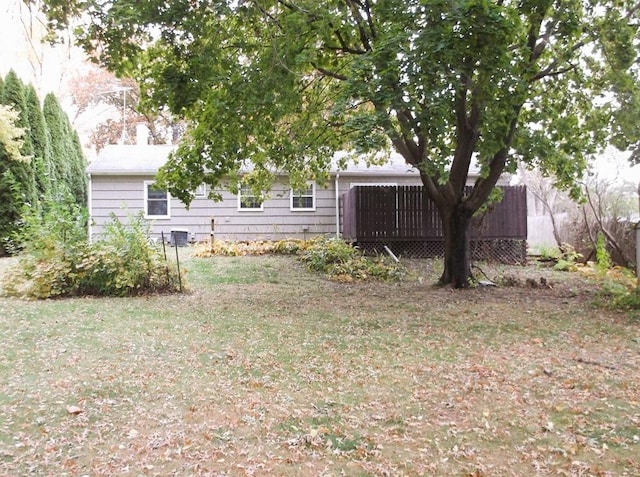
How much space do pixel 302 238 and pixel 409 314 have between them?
10.5m

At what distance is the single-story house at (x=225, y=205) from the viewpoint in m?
16.9

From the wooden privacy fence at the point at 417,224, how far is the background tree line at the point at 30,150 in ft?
27.8

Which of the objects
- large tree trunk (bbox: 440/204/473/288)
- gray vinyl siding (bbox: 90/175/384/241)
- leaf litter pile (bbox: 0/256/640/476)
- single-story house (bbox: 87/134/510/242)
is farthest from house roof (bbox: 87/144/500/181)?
leaf litter pile (bbox: 0/256/640/476)

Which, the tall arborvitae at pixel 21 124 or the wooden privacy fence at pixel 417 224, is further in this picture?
the tall arborvitae at pixel 21 124

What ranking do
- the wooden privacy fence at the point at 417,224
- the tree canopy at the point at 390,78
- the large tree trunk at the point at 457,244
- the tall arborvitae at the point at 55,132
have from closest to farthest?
the tree canopy at the point at 390,78
the large tree trunk at the point at 457,244
the wooden privacy fence at the point at 417,224
the tall arborvitae at the point at 55,132

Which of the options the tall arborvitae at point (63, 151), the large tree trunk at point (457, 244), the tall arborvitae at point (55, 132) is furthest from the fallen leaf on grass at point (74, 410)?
the tall arborvitae at point (55, 132)

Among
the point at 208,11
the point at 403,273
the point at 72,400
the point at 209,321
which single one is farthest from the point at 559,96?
the point at 72,400

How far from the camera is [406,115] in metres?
6.85

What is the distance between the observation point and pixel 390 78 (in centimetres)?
590

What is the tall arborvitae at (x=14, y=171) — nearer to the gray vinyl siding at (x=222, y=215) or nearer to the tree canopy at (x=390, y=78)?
the gray vinyl siding at (x=222, y=215)

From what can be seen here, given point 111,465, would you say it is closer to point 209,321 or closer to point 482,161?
point 209,321

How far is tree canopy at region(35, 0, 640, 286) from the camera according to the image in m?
5.89

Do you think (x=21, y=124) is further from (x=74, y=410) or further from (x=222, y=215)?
(x=74, y=410)

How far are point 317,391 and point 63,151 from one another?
18.5 meters
